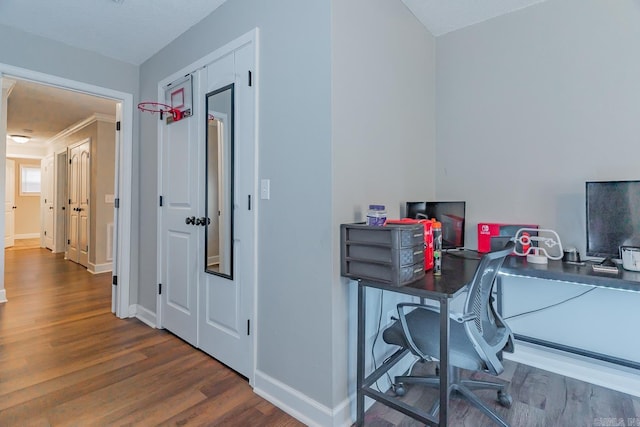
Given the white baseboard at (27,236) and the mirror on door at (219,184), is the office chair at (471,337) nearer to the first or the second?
the mirror on door at (219,184)

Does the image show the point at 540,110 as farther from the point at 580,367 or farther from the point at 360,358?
the point at 360,358

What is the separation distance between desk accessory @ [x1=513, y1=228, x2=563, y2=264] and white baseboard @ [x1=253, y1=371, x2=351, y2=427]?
57.0 inches

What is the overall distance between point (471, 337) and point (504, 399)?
28.1 inches

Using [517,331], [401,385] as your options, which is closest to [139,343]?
[401,385]

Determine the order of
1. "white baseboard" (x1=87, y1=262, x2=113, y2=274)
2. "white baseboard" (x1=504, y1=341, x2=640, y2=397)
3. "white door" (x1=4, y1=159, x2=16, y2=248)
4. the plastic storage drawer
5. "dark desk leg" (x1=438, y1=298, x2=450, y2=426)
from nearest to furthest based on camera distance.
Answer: "dark desk leg" (x1=438, y1=298, x2=450, y2=426) < the plastic storage drawer < "white baseboard" (x1=504, y1=341, x2=640, y2=397) < "white baseboard" (x1=87, y1=262, x2=113, y2=274) < "white door" (x1=4, y1=159, x2=16, y2=248)

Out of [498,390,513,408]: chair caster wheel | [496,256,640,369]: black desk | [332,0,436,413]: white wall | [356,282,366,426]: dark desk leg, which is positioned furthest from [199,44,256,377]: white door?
[496,256,640,369]: black desk

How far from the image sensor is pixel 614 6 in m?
1.97

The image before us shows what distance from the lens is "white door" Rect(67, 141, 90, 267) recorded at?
5.29 m

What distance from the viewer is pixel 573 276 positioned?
167 cm

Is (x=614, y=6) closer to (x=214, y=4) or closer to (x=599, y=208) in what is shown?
(x=599, y=208)

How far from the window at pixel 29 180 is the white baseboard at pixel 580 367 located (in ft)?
35.2

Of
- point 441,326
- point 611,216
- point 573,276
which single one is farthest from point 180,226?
point 611,216

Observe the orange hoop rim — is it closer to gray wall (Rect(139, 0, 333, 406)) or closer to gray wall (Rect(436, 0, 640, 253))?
gray wall (Rect(139, 0, 333, 406))

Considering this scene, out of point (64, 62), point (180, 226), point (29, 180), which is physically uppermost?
point (64, 62)
